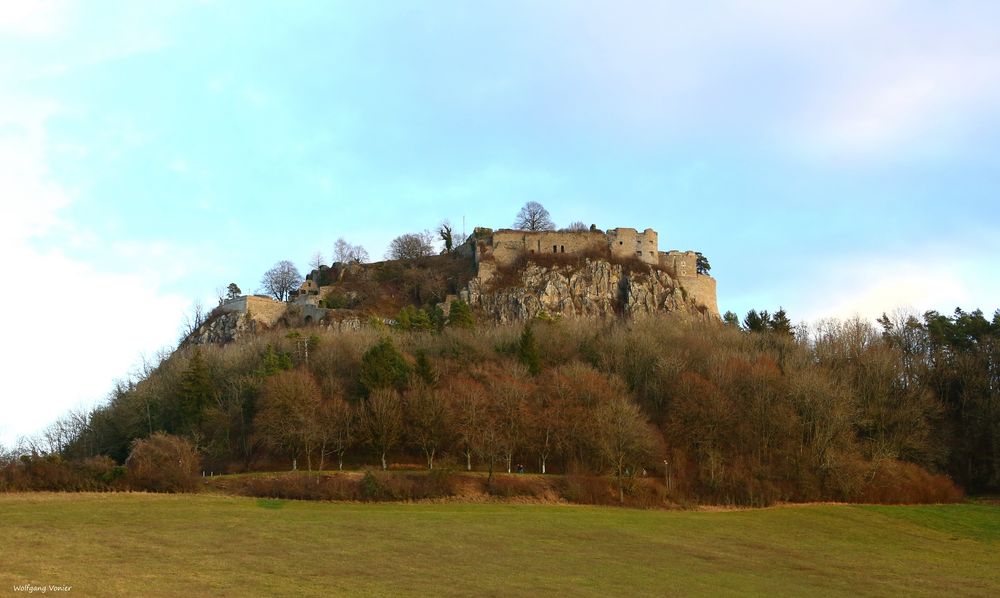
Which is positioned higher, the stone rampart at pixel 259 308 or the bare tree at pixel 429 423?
the stone rampart at pixel 259 308

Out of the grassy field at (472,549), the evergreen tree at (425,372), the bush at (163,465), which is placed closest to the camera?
the grassy field at (472,549)

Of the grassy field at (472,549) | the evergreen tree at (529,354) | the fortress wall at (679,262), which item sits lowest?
the grassy field at (472,549)

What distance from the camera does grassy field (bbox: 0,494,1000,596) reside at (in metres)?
31.3

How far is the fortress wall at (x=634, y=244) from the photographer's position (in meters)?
123

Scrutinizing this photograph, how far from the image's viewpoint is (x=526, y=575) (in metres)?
34.2

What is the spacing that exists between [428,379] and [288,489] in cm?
1783

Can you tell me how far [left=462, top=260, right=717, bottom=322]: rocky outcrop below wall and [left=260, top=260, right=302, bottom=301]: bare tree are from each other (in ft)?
114

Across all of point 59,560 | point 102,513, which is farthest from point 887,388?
point 59,560

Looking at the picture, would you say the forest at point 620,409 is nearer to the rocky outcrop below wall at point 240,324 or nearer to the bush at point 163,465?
the bush at point 163,465

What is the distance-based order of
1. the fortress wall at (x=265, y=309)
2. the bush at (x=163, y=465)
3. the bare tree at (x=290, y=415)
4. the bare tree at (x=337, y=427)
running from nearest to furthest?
1. the bush at (x=163, y=465)
2. the bare tree at (x=290, y=415)
3. the bare tree at (x=337, y=427)
4. the fortress wall at (x=265, y=309)

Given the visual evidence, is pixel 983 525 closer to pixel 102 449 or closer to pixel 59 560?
pixel 59 560

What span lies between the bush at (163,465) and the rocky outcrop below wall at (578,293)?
161ft

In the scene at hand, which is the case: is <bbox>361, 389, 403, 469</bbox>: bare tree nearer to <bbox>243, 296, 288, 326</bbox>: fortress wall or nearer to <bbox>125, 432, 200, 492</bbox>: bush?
<bbox>125, 432, 200, 492</bbox>: bush

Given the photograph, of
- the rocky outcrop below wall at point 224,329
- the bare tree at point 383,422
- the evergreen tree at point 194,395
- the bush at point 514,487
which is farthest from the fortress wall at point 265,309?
the bush at point 514,487
